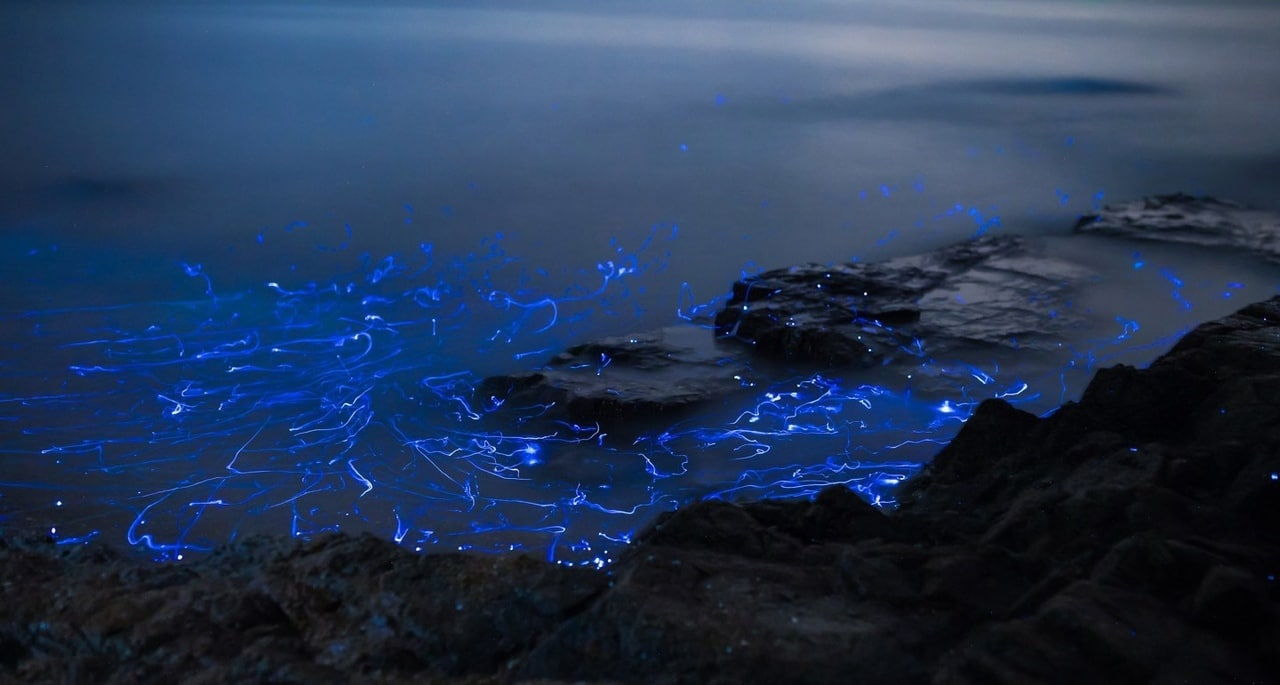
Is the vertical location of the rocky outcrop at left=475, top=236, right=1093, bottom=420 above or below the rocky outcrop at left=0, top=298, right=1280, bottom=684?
below

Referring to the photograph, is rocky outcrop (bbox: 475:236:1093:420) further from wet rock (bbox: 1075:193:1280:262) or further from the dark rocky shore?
the dark rocky shore

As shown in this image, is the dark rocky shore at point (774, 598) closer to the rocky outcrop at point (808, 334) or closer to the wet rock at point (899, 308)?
the rocky outcrop at point (808, 334)

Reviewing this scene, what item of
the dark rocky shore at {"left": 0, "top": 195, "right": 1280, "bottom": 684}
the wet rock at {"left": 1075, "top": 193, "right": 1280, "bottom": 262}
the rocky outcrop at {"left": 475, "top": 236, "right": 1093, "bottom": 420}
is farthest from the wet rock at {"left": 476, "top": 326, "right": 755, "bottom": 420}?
the wet rock at {"left": 1075, "top": 193, "right": 1280, "bottom": 262}

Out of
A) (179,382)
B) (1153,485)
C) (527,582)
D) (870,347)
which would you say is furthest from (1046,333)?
(179,382)

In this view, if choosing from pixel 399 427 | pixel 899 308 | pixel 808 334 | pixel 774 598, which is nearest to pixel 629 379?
pixel 808 334

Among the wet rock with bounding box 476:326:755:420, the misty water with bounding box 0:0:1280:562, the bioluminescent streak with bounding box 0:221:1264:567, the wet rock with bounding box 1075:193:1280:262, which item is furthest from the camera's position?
the wet rock with bounding box 1075:193:1280:262

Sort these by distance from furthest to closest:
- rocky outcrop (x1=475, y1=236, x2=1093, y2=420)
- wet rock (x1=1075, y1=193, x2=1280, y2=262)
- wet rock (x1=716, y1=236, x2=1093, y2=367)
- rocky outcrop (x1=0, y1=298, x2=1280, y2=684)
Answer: wet rock (x1=1075, y1=193, x2=1280, y2=262), wet rock (x1=716, y1=236, x2=1093, y2=367), rocky outcrop (x1=475, y1=236, x2=1093, y2=420), rocky outcrop (x1=0, y1=298, x2=1280, y2=684)

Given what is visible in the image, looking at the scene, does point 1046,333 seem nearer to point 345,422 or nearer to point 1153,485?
point 1153,485
